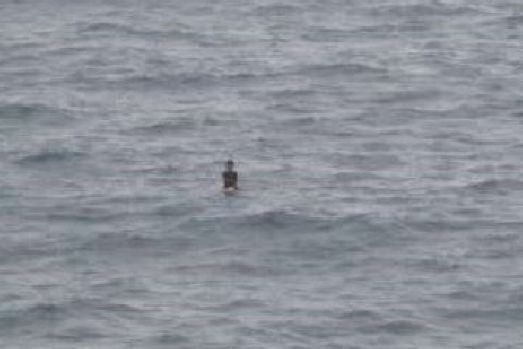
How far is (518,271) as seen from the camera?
188ft

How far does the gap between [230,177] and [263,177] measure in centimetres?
250

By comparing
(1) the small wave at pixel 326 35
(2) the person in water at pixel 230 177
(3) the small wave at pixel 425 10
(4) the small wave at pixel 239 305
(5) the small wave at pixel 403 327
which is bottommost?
(5) the small wave at pixel 403 327

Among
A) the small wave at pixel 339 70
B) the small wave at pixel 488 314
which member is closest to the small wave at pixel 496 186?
the small wave at pixel 488 314

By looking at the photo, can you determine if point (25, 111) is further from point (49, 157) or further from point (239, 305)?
point (239, 305)

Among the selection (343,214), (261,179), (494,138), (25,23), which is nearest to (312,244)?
(343,214)

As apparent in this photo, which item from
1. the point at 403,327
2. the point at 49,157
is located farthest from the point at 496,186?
the point at 49,157

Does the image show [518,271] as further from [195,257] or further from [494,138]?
[494,138]

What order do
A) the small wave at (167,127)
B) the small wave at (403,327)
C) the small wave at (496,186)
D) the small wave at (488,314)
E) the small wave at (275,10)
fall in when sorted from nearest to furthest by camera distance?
the small wave at (403,327) < the small wave at (488,314) < the small wave at (496,186) < the small wave at (167,127) < the small wave at (275,10)

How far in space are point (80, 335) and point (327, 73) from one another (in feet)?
108

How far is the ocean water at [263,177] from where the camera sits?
54.2m

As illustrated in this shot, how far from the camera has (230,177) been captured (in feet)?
214

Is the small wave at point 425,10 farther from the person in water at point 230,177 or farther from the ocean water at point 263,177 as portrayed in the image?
the person in water at point 230,177

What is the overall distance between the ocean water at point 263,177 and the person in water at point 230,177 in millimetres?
423

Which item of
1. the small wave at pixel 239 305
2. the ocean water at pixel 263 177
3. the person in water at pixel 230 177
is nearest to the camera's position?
the ocean water at pixel 263 177
